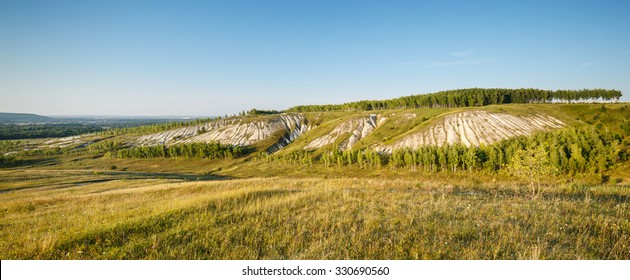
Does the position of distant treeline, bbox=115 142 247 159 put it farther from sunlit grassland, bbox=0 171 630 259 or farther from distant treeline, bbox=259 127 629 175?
sunlit grassland, bbox=0 171 630 259

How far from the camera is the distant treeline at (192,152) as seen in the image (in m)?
183

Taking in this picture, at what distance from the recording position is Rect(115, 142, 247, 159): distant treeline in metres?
183

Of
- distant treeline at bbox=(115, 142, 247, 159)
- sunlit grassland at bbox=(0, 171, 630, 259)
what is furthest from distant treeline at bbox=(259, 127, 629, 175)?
distant treeline at bbox=(115, 142, 247, 159)

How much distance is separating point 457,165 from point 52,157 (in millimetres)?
275571

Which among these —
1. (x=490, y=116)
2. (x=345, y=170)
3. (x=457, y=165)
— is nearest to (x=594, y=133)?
(x=457, y=165)

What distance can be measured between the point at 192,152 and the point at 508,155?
18357cm

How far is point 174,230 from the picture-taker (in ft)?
28.5

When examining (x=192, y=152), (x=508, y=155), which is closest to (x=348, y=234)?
(x=508, y=155)

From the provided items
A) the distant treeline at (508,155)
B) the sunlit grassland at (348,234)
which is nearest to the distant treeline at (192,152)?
the distant treeline at (508,155)

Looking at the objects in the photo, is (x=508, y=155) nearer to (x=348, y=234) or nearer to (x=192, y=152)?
(x=348, y=234)

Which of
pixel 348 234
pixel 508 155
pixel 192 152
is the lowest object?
pixel 192 152

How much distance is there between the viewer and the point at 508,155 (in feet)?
307

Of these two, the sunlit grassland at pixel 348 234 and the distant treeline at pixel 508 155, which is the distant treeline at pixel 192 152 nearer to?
the distant treeline at pixel 508 155

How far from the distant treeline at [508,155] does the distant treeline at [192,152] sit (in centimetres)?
7762
